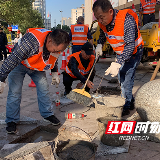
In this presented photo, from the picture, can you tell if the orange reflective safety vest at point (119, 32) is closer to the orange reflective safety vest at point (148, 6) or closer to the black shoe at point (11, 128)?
the black shoe at point (11, 128)

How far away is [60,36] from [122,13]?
1278mm

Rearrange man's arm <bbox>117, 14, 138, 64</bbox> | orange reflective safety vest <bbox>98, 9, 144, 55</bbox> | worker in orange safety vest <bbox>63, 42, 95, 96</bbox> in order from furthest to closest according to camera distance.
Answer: worker in orange safety vest <bbox>63, 42, 95, 96</bbox>
orange reflective safety vest <bbox>98, 9, 144, 55</bbox>
man's arm <bbox>117, 14, 138, 64</bbox>

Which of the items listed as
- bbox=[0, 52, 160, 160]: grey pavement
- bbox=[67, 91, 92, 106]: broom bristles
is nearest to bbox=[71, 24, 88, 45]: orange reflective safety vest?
bbox=[0, 52, 160, 160]: grey pavement

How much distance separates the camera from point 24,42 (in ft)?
7.90

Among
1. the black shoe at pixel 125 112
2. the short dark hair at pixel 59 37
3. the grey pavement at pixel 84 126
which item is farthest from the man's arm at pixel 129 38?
the grey pavement at pixel 84 126

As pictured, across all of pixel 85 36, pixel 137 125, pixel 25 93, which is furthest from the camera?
pixel 85 36

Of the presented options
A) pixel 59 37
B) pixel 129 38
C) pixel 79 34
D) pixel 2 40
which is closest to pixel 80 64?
pixel 129 38

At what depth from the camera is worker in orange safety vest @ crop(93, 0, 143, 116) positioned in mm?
2832

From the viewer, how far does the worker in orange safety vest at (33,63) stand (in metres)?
2.40

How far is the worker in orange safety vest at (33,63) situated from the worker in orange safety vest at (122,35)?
0.81m

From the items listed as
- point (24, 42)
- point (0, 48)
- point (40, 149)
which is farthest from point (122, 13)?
point (0, 48)

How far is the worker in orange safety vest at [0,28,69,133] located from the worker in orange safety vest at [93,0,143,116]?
0.81 m

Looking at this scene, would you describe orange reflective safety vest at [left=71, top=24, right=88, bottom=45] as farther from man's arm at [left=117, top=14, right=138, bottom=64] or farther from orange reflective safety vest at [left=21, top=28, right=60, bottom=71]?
orange reflective safety vest at [left=21, top=28, right=60, bottom=71]

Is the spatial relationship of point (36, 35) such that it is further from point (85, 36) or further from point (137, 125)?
point (85, 36)
